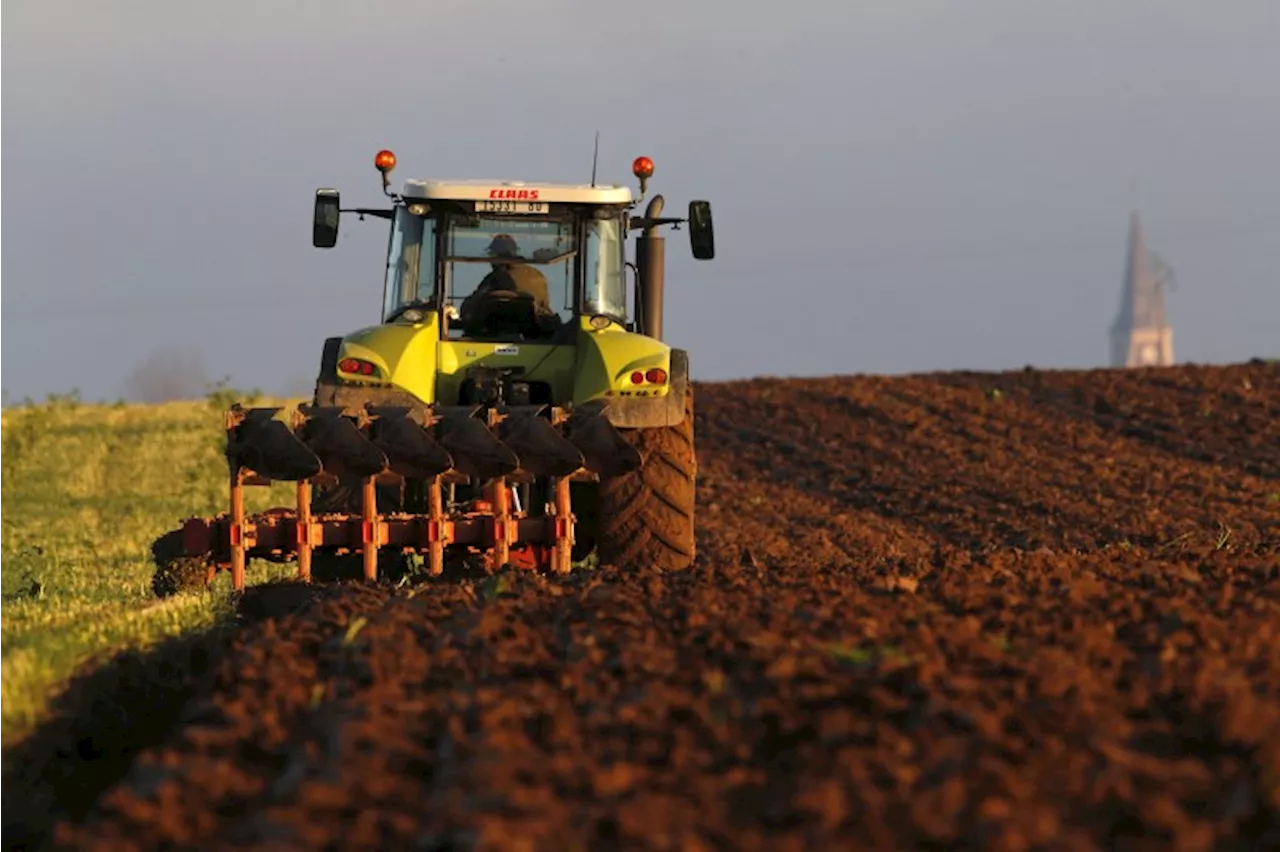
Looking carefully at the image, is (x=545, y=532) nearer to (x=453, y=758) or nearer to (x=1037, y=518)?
(x=453, y=758)

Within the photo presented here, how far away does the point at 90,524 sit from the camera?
71.3ft

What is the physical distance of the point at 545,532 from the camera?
11117 mm

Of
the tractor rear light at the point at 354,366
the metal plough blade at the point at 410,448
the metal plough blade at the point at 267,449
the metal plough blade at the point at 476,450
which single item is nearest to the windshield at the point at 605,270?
the tractor rear light at the point at 354,366

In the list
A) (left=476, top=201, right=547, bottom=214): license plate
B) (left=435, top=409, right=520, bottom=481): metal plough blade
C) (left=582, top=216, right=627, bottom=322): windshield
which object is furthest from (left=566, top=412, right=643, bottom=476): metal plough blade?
(left=476, top=201, right=547, bottom=214): license plate

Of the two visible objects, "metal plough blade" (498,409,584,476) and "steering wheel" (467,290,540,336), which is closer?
"metal plough blade" (498,409,584,476)

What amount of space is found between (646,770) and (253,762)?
1.20 metres

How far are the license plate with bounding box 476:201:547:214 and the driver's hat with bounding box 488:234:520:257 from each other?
0.17 meters

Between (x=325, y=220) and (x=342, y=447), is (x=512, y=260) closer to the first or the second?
(x=325, y=220)

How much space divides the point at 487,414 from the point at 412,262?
6.50ft

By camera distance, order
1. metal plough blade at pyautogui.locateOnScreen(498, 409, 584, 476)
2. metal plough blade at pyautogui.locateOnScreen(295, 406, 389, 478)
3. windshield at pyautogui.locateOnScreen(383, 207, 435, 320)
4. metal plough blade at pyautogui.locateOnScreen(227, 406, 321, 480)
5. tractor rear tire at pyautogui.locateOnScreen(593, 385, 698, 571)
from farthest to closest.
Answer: windshield at pyautogui.locateOnScreen(383, 207, 435, 320)
tractor rear tire at pyautogui.locateOnScreen(593, 385, 698, 571)
metal plough blade at pyautogui.locateOnScreen(498, 409, 584, 476)
metal plough blade at pyautogui.locateOnScreen(295, 406, 389, 478)
metal plough blade at pyautogui.locateOnScreen(227, 406, 321, 480)

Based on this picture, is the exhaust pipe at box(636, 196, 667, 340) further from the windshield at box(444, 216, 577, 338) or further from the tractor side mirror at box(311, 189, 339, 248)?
the tractor side mirror at box(311, 189, 339, 248)

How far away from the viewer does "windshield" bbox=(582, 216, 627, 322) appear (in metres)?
12.4

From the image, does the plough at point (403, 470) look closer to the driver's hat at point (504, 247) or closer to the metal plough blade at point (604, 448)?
the metal plough blade at point (604, 448)

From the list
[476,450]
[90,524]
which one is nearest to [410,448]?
[476,450]
